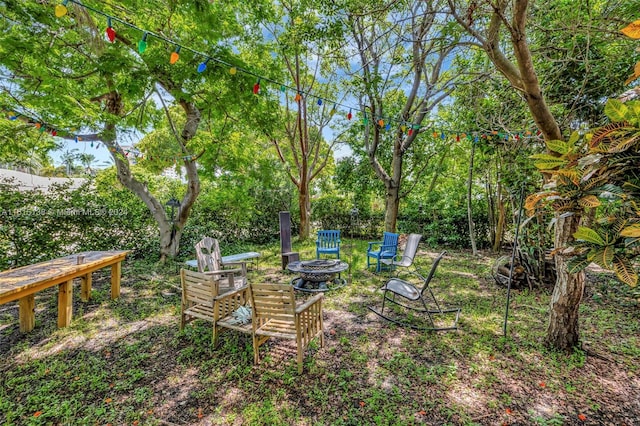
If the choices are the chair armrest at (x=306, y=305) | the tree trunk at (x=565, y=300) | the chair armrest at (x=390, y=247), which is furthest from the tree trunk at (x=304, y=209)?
the tree trunk at (x=565, y=300)

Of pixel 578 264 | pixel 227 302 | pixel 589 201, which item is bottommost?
pixel 227 302

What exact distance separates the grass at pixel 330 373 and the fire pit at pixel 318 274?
2.14 feet

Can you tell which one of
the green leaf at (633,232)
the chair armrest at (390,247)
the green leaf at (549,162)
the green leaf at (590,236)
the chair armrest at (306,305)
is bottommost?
the chair armrest at (306,305)

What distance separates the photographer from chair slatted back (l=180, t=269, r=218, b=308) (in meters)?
2.87

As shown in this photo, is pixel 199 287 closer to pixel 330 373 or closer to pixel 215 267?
pixel 215 267

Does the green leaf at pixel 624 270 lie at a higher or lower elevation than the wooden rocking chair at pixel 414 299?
higher

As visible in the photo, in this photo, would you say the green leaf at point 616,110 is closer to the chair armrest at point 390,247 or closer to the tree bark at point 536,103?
the tree bark at point 536,103

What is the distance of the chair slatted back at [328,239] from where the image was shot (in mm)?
6570

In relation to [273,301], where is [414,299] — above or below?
below

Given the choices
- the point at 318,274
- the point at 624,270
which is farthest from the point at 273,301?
the point at 624,270

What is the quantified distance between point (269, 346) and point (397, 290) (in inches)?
69.0

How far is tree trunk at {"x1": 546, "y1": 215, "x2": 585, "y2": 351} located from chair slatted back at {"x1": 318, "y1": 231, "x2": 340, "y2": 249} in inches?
168

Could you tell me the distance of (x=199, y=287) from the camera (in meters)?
2.99

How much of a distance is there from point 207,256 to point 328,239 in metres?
3.08
